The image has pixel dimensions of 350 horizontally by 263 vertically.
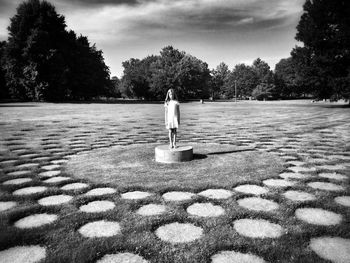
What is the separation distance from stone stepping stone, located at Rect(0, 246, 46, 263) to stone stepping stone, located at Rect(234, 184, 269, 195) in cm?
310

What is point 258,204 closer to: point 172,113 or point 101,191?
point 101,191

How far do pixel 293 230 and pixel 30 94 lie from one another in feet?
163

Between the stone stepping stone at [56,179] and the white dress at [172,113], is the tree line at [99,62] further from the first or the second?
the stone stepping stone at [56,179]

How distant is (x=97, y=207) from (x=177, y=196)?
1.24 m

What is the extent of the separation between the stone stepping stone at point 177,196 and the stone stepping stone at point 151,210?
323 millimetres

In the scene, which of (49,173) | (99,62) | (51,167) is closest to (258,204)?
(49,173)

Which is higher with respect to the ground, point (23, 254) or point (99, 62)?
point (99, 62)

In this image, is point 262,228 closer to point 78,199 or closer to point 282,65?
point 78,199

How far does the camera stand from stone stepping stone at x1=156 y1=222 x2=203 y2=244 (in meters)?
3.09

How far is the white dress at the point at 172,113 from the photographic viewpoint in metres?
7.03

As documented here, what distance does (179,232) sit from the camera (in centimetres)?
325

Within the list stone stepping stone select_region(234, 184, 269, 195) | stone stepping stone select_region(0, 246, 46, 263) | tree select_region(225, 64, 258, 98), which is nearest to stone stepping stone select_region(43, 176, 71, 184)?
stone stepping stone select_region(0, 246, 46, 263)

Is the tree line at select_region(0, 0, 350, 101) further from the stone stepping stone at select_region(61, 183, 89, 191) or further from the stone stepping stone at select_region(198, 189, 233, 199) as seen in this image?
the stone stepping stone at select_region(61, 183, 89, 191)

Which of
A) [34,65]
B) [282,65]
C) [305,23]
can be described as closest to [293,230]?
[305,23]
